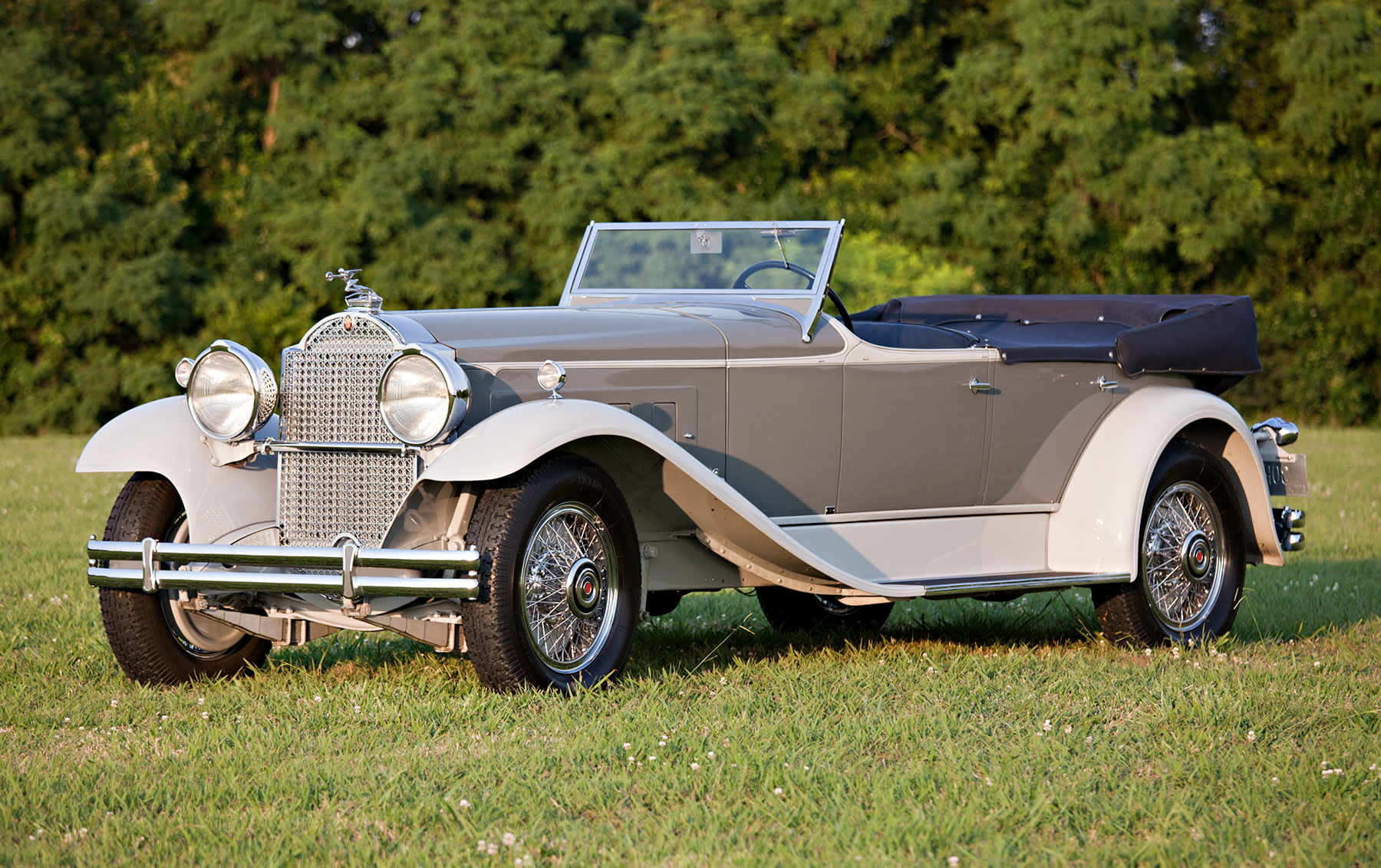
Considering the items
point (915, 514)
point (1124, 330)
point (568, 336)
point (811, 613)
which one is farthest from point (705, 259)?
point (1124, 330)

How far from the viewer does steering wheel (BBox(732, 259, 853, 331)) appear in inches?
211

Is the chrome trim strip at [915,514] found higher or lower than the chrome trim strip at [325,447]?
lower

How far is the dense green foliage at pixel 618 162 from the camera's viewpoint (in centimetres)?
1995

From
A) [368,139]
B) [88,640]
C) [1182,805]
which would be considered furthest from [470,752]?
[368,139]

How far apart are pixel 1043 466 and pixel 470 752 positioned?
278cm

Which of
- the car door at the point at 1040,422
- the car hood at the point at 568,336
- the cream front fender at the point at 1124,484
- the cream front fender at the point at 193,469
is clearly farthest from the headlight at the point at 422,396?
the cream front fender at the point at 1124,484

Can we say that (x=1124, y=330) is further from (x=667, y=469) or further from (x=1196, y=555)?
(x=667, y=469)

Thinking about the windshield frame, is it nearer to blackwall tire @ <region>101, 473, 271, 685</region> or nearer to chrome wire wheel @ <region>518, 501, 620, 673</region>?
chrome wire wheel @ <region>518, 501, 620, 673</region>

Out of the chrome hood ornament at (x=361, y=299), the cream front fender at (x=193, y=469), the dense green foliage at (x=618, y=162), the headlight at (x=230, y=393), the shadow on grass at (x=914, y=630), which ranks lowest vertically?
the shadow on grass at (x=914, y=630)

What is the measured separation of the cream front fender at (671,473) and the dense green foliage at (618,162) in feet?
50.7

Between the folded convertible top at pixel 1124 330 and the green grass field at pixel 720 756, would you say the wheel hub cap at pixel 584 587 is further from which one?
the folded convertible top at pixel 1124 330

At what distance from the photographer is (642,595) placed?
448 centimetres

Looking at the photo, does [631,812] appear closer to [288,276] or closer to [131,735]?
[131,735]

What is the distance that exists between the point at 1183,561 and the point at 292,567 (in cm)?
353
